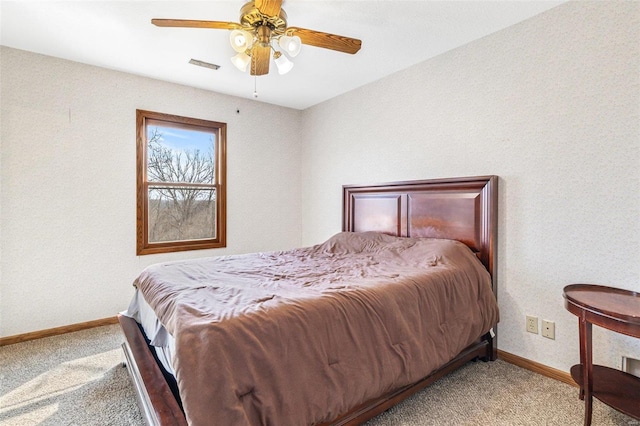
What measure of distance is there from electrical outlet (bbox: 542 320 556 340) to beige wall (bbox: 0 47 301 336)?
3.56 metres

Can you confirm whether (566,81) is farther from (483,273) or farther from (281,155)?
(281,155)

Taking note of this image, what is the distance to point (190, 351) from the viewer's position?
115 cm

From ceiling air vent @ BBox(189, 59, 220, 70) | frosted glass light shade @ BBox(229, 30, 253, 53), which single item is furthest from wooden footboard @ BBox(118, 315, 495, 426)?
ceiling air vent @ BBox(189, 59, 220, 70)

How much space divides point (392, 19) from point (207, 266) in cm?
231

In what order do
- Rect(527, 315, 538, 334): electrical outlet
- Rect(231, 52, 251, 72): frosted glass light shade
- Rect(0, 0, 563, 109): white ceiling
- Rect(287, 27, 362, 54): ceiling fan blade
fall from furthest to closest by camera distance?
Rect(527, 315, 538, 334): electrical outlet → Rect(0, 0, 563, 109): white ceiling → Rect(231, 52, 251, 72): frosted glass light shade → Rect(287, 27, 362, 54): ceiling fan blade

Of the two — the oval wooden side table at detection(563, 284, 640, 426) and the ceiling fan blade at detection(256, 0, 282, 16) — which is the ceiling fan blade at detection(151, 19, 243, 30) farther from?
the oval wooden side table at detection(563, 284, 640, 426)

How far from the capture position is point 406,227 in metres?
3.10

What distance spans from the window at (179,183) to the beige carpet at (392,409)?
1320 millimetres

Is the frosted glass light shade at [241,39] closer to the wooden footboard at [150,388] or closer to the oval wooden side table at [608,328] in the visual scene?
the wooden footboard at [150,388]

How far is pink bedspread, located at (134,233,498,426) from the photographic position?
117 centimetres

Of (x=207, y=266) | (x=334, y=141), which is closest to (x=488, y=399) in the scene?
(x=207, y=266)

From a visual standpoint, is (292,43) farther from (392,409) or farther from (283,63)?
(392,409)

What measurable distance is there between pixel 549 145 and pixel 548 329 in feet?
4.29

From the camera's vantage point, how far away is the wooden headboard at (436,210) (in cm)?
246
